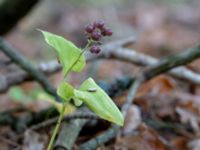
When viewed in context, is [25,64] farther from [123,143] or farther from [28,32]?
[28,32]

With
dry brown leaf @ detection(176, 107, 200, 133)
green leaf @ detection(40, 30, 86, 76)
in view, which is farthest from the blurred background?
green leaf @ detection(40, 30, 86, 76)

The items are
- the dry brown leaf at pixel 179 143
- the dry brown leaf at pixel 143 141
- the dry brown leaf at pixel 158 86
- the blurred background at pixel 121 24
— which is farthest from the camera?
the blurred background at pixel 121 24

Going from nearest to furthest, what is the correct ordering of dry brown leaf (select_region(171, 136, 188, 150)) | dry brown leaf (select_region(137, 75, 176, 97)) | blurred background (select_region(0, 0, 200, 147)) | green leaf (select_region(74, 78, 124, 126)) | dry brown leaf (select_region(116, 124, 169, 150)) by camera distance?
green leaf (select_region(74, 78, 124, 126)), dry brown leaf (select_region(116, 124, 169, 150)), dry brown leaf (select_region(171, 136, 188, 150)), dry brown leaf (select_region(137, 75, 176, 97)), blurred background (select_region(0, 0, 200, 147))

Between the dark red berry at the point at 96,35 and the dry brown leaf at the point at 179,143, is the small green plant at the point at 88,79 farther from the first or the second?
the dry brown leaf at the point at 179,143

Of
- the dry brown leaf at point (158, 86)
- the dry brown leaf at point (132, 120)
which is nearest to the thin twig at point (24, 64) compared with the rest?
the dry brown leaf at point (132, 120)

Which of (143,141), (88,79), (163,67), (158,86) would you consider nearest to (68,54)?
(88,79)

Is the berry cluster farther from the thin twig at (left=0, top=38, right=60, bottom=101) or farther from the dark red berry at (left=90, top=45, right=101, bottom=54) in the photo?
the thin twig at (left=0, top=38, right=60, bottom=101)

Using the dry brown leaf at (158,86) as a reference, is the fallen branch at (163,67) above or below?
above

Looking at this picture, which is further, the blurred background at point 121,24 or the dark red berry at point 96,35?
the blurred background at point 121,24

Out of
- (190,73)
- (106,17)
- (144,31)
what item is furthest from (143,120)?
(106,17)
